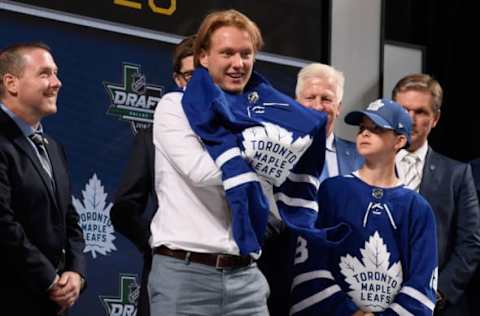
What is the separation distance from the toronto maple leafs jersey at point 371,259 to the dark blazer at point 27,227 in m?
0.79

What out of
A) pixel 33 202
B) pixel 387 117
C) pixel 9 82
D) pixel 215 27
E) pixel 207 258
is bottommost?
pixel 207 258

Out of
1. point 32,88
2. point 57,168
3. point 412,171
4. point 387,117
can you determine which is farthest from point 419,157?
point 32,88

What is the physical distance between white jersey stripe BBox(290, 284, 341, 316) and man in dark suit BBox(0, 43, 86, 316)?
74cm

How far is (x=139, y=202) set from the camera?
3.33m

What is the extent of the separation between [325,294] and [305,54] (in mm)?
1897

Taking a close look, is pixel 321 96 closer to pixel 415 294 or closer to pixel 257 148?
pixel 415 294

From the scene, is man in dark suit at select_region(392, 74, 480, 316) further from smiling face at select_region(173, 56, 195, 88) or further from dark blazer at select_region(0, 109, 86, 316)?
dark blazer at select_region(0, 109, 86, 316)

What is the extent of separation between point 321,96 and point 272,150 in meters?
1.00

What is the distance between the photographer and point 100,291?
4.06 meters

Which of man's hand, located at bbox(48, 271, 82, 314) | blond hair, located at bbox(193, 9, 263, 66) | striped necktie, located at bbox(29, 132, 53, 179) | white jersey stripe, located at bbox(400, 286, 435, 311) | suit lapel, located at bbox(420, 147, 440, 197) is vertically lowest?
white jersey stripe, located at bbox(400, 286, 435, 311)

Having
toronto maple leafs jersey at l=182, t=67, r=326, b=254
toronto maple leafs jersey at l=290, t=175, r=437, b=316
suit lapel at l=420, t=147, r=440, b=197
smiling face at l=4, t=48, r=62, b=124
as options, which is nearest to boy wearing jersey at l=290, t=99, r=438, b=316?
toronto maple leafs jersey at l=290, t=175, r=437, b=316

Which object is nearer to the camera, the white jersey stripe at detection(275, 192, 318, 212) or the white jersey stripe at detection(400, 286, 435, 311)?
the white jersey stripe at detection(275, 192, 318, 212)

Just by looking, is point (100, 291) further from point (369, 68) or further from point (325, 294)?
point (369, 68)

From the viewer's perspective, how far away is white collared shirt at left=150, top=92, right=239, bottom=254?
272 centimetres
